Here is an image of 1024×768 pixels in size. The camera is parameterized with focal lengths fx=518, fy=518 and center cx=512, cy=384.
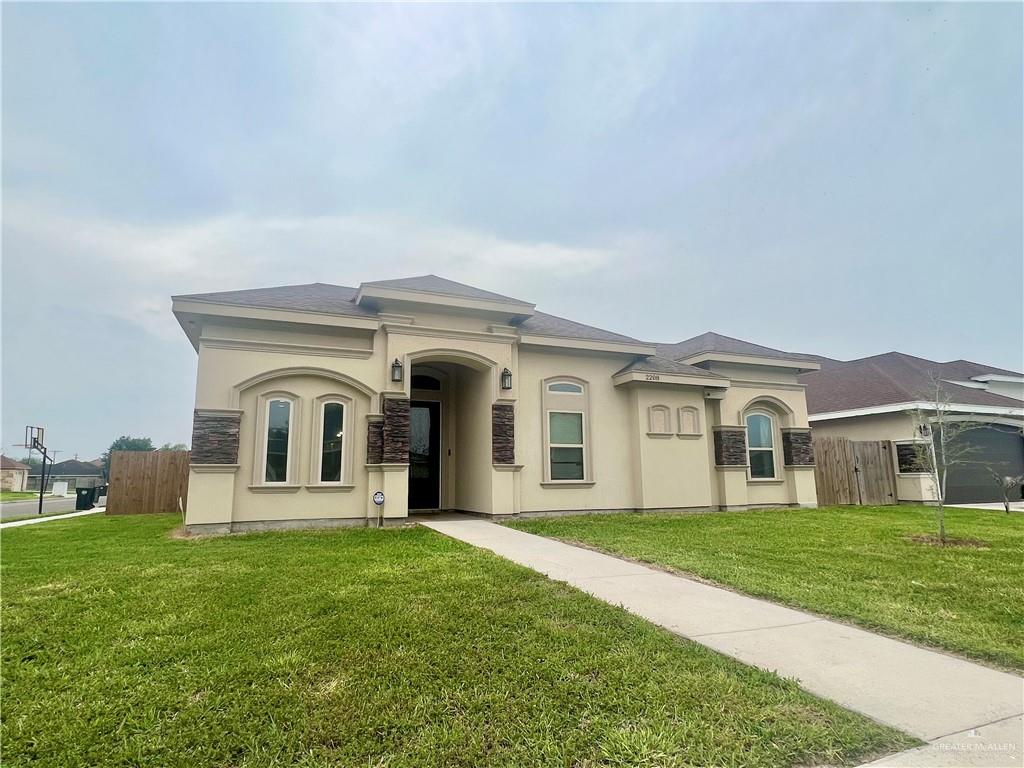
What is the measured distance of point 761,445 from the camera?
45.5 feet

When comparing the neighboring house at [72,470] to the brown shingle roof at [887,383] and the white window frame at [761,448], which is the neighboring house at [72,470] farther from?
the brown shingle roof at [887,383]

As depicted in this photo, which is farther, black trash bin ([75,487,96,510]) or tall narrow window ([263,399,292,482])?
black trash bin ([75,487,96,510])

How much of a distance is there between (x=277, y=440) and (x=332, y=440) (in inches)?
37.9

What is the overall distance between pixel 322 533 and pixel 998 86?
56.6ft

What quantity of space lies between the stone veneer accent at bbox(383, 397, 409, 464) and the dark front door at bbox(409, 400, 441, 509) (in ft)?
8.16

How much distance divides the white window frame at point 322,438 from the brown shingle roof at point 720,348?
357 inches

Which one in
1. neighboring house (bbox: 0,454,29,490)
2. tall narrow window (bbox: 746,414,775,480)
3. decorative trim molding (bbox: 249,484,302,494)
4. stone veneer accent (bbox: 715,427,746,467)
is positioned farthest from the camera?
neighboring house (bbox: 0,454,29,490)

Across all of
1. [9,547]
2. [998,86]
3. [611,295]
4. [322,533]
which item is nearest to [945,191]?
[998,86]

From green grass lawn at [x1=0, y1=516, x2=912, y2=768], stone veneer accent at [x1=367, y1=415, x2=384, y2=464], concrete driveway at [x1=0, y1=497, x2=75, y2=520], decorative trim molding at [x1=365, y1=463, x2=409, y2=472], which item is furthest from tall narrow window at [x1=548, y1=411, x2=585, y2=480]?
concrete driveway at [x1=0, y1=497, x2=75, y2=520]

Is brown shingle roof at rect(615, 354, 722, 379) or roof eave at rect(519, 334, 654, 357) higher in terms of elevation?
roof eave at rect(519, 334, 654, 357)

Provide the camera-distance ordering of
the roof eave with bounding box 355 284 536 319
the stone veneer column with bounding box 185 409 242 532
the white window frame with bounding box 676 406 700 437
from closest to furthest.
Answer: the stone veneer column with bounding box 185 409 242 532 → the roof eave with bounding box 355 284 536 319 → the white window frame with bounding box 676 406 700 437

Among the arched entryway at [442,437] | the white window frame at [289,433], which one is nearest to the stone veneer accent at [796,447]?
the arched entryway at [442,437]

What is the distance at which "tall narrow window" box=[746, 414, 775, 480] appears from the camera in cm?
1368

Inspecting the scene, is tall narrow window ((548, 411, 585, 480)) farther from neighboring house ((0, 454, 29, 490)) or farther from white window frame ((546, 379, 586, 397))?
neighboring house ((0, 454, 29, 490))
